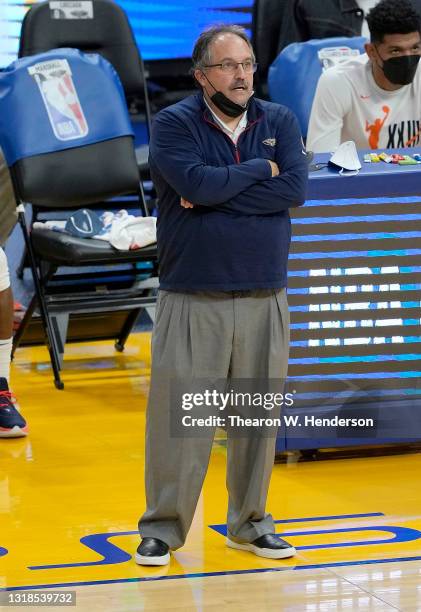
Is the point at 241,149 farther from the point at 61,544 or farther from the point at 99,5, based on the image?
the point at 99,5

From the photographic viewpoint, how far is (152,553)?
3.81 meters

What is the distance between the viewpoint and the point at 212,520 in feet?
14.0

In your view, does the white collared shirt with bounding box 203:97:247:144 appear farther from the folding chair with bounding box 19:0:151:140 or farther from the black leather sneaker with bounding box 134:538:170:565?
the folding chair with bounding box 19:0:151:140

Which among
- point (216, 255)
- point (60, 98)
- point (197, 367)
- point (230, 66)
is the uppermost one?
point (230, 66)

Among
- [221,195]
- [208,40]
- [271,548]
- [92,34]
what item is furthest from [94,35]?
[271,548]

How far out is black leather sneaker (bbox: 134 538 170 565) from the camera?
3803mm

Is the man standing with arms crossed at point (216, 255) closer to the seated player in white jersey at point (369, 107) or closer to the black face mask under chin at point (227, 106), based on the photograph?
the black face mask under chin at point (227, 106)

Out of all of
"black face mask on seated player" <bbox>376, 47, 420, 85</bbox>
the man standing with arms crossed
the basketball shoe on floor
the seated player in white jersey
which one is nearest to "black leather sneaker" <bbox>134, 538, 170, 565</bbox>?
the man standing with arms crossed

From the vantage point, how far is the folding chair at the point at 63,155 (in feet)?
21.0

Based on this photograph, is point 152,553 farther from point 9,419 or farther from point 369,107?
point 369,107

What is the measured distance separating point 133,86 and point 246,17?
2.04m

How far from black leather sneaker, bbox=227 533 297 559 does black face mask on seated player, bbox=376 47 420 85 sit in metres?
2.16

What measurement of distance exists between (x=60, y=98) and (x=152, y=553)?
3.37m

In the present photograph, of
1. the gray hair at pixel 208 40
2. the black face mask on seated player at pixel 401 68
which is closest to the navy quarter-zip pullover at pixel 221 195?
the gray hair at pixel 208 40
